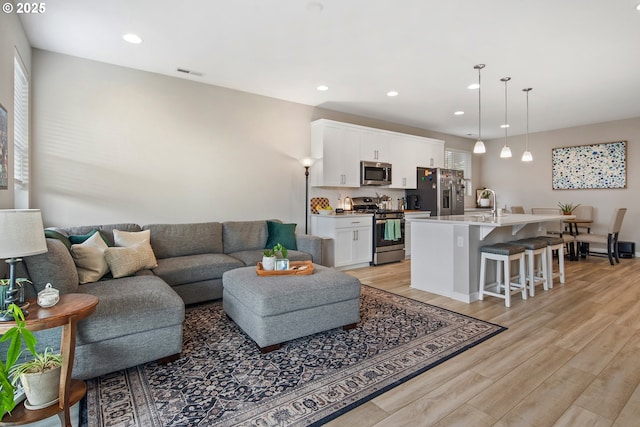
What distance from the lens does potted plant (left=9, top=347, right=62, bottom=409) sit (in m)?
1.59

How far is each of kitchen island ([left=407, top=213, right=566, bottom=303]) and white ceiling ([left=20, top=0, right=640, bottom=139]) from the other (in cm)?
177

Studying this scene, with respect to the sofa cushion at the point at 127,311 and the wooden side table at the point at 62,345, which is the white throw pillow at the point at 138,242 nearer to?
the sofa cushion at the point at 127,311

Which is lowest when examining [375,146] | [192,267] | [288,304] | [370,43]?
[288,304]

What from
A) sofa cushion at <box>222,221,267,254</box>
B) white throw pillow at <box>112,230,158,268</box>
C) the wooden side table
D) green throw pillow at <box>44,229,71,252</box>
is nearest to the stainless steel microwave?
sofa cushion at <box>222,221,267,254</box>

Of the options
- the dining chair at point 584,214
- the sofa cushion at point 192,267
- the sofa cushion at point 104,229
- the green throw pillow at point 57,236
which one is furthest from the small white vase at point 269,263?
the dining chair at point 584,214

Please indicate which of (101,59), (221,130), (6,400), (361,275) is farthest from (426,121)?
(6,400)

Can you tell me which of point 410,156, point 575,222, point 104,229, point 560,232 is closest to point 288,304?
point 104,229

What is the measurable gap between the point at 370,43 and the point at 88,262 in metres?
3.20

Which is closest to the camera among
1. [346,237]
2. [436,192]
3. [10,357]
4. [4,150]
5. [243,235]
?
[10,357]

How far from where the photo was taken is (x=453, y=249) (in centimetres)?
374

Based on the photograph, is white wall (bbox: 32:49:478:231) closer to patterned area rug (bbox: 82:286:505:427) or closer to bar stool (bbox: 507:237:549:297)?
patterned area rug (bbox: 82:286:505:427)

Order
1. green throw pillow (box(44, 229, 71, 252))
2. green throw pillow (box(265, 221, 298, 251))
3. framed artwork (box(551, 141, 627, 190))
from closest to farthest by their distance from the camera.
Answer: green throw pillow (box(44, 229, 71, 252)) → green throw pillow (box(265, 221, 298, 251)) → framed artwork (box(551, 141, 627, 190))

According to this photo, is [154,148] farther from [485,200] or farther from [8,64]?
[485,200]

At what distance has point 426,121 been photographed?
21.4 feet
